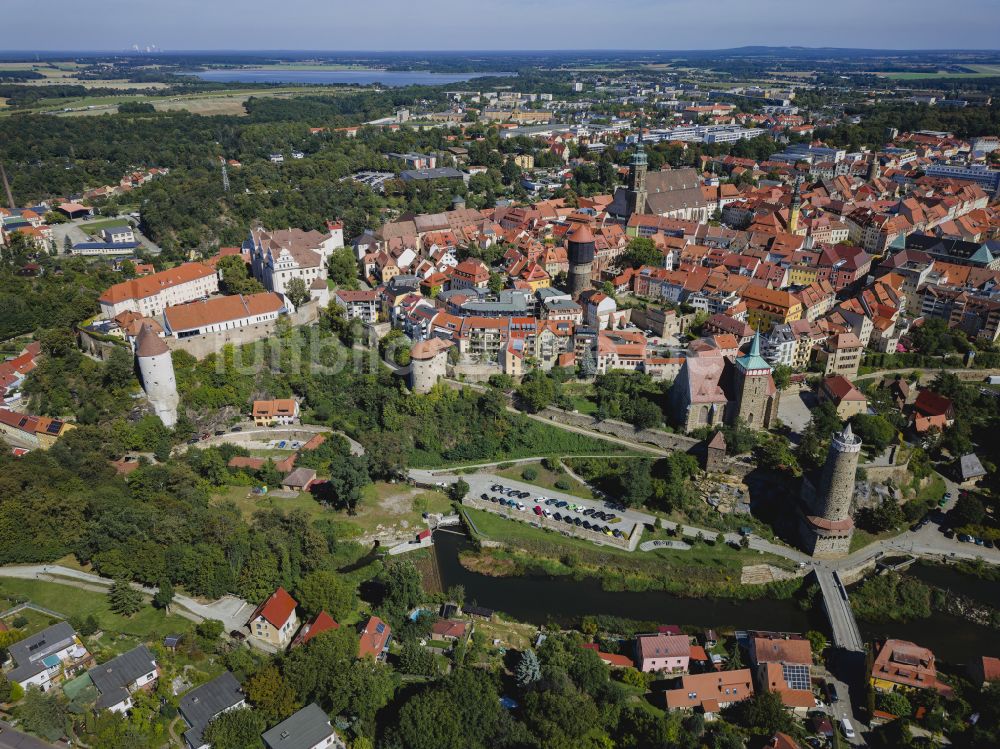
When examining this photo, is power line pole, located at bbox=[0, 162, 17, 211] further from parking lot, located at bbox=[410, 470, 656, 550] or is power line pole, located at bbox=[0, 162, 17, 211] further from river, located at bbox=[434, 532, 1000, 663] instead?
river, located at bbox=[434, 532, 1000, 663]

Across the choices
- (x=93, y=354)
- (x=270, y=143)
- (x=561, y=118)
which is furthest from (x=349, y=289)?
(x=561, y=118)

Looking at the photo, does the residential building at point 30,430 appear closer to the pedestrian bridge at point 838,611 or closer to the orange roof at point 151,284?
the orange roof at point 151,284

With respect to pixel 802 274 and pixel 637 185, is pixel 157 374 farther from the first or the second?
pixel 637 185

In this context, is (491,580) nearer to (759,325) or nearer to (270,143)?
(759,325)

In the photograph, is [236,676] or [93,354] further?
[93,354]

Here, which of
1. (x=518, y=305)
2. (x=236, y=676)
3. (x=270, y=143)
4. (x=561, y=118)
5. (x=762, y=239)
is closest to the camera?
(x=236, y=676)

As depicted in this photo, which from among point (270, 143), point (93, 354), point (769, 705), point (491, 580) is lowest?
point (491, 580)
